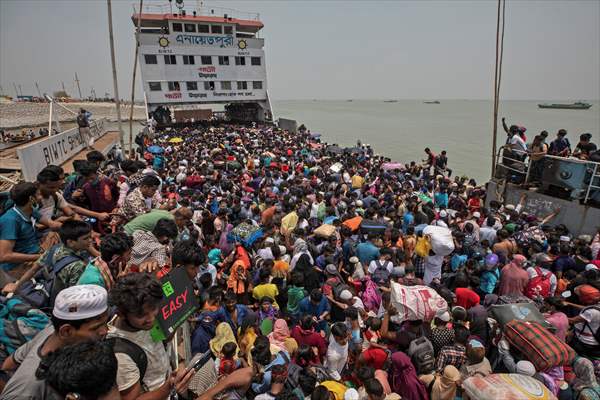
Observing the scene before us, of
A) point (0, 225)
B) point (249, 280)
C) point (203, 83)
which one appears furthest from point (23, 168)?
point (203, 83)

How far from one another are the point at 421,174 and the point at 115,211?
37.7 ft

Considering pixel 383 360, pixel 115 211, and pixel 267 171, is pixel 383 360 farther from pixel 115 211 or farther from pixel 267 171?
pixel 267 171

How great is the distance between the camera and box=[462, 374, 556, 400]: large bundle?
2.23 metres

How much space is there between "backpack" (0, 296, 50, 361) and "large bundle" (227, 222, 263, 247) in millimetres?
3254

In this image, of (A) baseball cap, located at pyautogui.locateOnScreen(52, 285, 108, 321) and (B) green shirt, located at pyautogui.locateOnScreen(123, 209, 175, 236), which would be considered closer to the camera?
(A) baseball cap, located at pyautogui.locateOnScreen(52, 285, 108, 321)

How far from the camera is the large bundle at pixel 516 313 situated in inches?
134

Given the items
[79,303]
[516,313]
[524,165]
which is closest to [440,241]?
[516,313]

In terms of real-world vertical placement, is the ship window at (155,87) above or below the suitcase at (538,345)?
above

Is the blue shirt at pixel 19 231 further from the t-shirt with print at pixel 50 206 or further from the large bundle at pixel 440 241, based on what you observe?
the large bundle at pixel 440 241


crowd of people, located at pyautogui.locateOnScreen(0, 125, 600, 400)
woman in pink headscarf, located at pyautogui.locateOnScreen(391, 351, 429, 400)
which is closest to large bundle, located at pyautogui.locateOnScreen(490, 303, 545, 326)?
crowd of people, located at pyautogui.locateOnScreen(0, 125, 600, 400)

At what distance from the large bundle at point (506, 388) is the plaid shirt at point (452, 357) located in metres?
0.75

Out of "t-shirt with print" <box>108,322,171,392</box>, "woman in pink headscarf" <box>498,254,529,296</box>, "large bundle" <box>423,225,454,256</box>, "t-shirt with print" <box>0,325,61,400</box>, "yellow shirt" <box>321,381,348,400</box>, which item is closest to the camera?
"t-shirt with print" <box>0,325,61,400</box>

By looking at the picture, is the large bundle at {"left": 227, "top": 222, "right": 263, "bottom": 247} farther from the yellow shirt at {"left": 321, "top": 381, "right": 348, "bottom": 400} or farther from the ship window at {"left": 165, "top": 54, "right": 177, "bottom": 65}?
the ship window at {"left": 165, "top": 54, "right": 177, "bottom": 65}

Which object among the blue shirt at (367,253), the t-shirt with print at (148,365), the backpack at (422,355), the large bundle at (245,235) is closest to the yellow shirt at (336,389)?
the backpack at (422,355)
